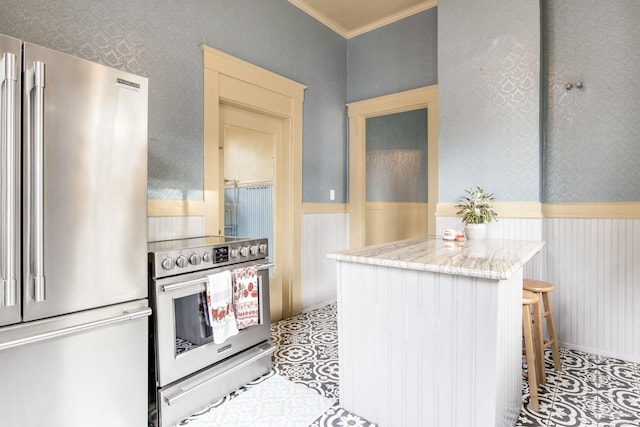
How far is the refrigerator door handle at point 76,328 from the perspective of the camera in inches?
50.0

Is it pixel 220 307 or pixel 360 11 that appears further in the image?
pixel 360 11

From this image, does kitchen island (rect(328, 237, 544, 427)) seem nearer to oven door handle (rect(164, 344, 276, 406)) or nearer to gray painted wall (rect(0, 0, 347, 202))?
oven door handle (rect(164, 344, 276, 406))

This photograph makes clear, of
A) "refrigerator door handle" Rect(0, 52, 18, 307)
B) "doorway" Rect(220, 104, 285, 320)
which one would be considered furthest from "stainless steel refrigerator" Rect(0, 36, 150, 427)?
"doorway" Rect(220, 104, 285, 320)

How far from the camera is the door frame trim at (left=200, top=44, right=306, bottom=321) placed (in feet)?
8.85

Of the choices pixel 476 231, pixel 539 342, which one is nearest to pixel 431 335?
pixel 539 342

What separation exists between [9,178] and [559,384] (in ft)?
10.1

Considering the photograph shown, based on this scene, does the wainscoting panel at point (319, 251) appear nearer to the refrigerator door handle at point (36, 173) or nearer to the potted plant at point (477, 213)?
the potted plant at point (477, 213)

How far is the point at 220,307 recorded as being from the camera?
78.3 inches

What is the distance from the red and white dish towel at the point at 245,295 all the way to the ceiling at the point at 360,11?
2777 millimetres

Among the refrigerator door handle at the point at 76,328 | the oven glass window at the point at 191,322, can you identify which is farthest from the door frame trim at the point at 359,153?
the refrigerator door handle at the point at 76,328

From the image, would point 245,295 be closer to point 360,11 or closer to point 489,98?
point 489,98

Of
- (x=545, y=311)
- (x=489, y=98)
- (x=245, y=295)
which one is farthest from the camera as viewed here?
(x=489, y=98)

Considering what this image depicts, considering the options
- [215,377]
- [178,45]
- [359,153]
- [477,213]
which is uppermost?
[178,45]

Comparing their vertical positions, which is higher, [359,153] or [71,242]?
[359,153]
